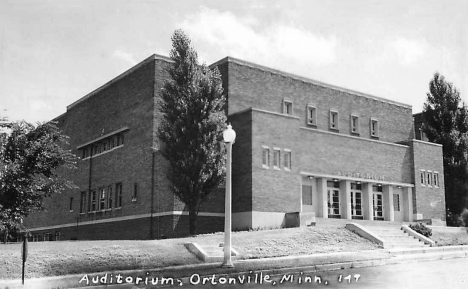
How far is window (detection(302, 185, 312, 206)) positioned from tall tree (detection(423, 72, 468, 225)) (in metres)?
13.6

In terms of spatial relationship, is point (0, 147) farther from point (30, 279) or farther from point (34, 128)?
point (30, 279)

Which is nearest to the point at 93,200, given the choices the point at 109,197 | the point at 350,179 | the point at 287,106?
the point at 109,197

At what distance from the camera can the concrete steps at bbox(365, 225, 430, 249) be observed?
89.7 ft

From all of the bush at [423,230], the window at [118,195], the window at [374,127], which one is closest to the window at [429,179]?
the window at [374,127]

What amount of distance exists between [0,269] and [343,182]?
24099 millimetres

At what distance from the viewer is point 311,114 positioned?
4000 centimetres

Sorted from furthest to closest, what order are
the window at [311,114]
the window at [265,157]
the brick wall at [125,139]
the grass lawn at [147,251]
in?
the window at [311,114], the brick wall at [125,139], the window at [265,157], the grass lawn at [147,251]

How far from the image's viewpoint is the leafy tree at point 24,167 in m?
25.3

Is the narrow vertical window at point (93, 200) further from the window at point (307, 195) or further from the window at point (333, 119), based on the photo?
the window at point (333, 119)

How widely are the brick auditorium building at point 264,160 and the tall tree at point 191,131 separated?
3565 millimetres

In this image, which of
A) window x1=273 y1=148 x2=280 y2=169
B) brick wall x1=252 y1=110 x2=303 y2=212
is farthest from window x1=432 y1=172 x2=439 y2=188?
window x1=273 y1=148 x2=280 y2=169

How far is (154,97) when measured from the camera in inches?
1372

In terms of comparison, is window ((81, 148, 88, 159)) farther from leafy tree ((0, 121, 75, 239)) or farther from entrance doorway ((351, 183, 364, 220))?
entrance doorway ((351, 183, 364, 220))

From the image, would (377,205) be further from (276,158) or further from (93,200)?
(93,200)
